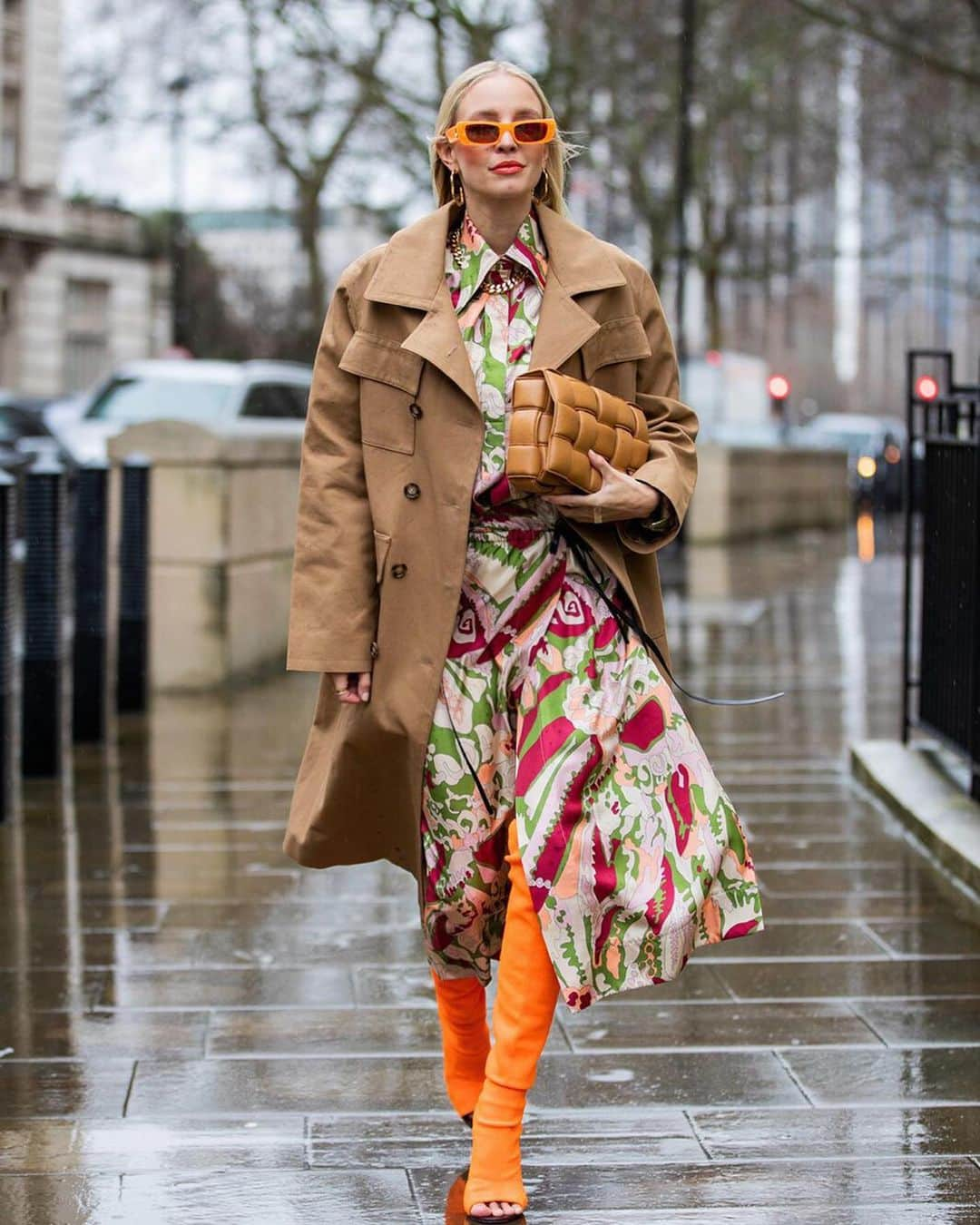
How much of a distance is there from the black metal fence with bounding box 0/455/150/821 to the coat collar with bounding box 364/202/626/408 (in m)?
3.65

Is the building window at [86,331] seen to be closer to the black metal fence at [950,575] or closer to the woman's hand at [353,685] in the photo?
the black metal fence at [950,575]

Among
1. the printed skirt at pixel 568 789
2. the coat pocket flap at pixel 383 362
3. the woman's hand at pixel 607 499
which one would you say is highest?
the coat pocket flap at pixel 383 362

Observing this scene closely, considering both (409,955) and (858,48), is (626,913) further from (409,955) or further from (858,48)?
(858,48)

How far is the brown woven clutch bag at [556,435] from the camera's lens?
367cm

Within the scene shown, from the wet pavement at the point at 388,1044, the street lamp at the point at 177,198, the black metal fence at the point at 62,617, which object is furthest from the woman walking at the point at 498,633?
the street lamp at the point at 177,198

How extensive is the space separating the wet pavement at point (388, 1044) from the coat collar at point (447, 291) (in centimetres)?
146

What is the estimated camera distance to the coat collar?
3816 mm

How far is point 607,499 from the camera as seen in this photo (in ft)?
12.4

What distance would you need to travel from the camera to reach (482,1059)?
414 centimetres

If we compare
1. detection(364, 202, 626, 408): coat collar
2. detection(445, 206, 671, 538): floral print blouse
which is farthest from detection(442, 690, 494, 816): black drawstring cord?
detection(364, 202, 626, 408): coat collar

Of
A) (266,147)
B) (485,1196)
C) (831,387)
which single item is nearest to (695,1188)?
(485,1196)

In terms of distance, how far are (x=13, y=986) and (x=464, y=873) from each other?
1.82m

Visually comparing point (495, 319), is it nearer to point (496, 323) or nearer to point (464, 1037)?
point (496, 323)

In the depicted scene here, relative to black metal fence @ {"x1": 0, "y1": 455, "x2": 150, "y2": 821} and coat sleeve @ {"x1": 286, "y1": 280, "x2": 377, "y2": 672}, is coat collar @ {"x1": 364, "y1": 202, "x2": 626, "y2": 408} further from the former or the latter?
black metal fence @ {"x1": 0, "y1": 455, "x2": 150, "y2": 821}
